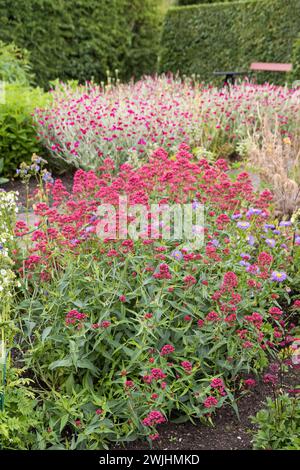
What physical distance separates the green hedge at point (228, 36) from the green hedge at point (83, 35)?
0.81m

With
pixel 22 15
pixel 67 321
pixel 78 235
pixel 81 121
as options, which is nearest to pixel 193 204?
pixel 78 235

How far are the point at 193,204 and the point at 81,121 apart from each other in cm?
328

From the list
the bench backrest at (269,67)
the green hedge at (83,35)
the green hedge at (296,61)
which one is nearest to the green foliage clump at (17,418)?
the green hedge at (296,61)

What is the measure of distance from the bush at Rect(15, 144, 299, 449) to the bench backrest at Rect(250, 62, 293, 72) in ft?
27.5

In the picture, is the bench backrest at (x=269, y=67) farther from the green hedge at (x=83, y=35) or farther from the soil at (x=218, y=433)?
the soil at (x=218, y=433)

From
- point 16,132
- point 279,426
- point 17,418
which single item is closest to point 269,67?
point 16,132

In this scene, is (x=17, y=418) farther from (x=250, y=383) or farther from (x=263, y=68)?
(x=263, y=68)

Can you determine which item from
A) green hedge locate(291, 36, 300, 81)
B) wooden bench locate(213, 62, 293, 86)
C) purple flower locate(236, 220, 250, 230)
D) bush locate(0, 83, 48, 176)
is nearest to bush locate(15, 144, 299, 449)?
purple flower locate(236, 220, 250, 230)

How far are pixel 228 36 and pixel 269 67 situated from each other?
2159 mm

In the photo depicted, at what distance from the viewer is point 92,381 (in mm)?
2721

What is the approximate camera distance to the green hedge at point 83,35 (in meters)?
11.5

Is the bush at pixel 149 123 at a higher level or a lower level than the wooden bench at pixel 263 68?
lower

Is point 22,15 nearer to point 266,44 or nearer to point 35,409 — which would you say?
point 266,44

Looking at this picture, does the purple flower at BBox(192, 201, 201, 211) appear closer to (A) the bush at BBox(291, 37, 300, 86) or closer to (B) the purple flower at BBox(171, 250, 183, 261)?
(B) the purple flower at BBox(171, 250, 183, 261)
